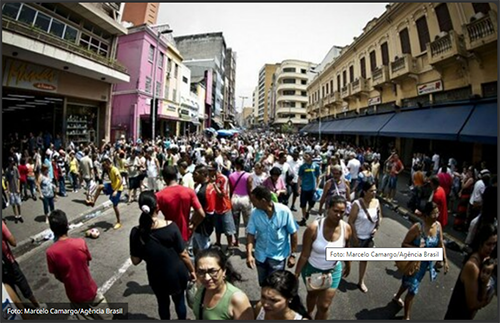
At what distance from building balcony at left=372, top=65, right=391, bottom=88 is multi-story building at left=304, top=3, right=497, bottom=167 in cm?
6

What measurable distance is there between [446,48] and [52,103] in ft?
66.0

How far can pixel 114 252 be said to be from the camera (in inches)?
196

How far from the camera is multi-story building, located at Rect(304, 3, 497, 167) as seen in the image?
912 cm

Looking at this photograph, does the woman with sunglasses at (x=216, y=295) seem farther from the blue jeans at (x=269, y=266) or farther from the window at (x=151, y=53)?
the window at (x=151, y=53)

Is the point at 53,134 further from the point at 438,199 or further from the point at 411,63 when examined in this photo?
the point at 411,63

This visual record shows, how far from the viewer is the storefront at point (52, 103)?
1154 cm

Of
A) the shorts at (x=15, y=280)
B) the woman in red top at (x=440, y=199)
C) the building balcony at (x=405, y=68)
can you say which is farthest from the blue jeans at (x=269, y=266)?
the building balcony at (x=405, y=68)

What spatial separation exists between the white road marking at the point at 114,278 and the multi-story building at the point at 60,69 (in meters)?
10.3

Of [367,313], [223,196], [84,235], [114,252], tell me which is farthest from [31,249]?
[367,313]

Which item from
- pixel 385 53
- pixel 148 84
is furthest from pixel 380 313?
pixel 148 84

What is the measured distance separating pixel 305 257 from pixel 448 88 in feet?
41.4

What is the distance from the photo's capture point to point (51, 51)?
Answer: 11.0 metres

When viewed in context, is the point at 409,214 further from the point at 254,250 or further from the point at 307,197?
the point at 254,250

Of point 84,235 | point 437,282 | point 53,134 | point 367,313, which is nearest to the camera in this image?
point 367,313
